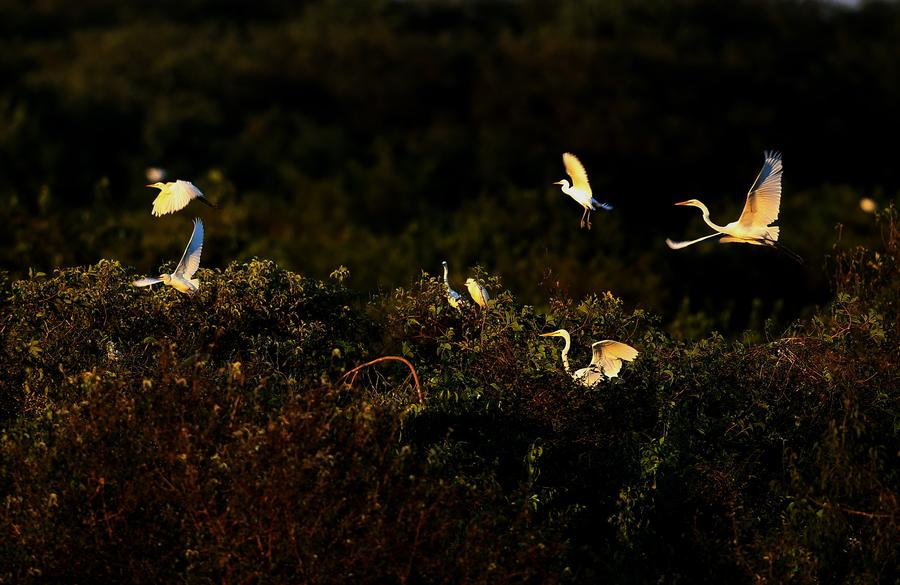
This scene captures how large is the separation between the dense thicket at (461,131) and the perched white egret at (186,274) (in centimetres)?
952

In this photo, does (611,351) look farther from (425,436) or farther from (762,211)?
(762,211)

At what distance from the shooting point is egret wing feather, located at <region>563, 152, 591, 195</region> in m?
10.9

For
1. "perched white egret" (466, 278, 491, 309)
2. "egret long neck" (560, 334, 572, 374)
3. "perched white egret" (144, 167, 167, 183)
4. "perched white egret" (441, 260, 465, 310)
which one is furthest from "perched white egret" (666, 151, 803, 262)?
"perched white egret" (144, 167, 167, 183)

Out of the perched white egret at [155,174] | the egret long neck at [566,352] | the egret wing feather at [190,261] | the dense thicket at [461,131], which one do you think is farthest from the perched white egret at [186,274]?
the dense thicket at [461,131]

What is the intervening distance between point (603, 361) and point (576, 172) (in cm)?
168

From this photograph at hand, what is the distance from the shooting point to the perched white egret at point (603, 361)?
9.64 m

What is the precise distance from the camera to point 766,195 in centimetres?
1036

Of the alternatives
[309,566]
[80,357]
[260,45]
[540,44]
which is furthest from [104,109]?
[309,566]

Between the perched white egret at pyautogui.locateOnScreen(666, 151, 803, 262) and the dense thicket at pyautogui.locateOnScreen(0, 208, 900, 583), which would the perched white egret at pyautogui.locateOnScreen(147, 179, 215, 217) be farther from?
the perched white egret at pyautogui.locateOnScreen(666, 151, 803, 262)

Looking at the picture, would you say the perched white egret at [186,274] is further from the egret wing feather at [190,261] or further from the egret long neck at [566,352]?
the egret long neck at [566,352]

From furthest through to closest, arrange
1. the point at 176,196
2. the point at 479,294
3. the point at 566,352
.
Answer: the point at 176,196, the point at 479,294, the point at 566,352

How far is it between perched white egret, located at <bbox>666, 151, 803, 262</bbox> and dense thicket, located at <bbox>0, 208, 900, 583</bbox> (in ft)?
A: 2.45

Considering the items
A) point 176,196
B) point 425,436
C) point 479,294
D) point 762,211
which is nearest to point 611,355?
point 479,294

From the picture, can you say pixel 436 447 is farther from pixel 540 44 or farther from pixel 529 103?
pixel 540 44
